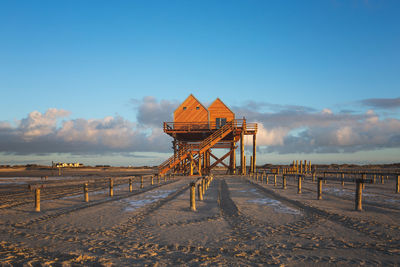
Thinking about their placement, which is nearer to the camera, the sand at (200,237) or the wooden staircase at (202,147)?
the sand at (200,237)

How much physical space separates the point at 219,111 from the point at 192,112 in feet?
12.4

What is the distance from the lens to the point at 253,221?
302 inches

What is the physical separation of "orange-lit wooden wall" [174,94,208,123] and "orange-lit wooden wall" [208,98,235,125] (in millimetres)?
1040

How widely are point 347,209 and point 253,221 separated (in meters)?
4.47

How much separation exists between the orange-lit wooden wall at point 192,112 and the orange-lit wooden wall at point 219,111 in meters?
1.04

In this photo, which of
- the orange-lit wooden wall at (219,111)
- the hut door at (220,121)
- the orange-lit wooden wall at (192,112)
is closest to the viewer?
the orange-lit wooden wall at (192,112)

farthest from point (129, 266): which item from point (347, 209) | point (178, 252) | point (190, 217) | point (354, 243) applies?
point (347, 209)

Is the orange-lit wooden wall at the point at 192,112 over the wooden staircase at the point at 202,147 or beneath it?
over

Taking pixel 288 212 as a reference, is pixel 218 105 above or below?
above

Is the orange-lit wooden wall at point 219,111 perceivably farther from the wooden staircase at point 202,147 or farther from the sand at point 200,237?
the sand at point 200,237

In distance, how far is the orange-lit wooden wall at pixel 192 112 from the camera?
114 feet

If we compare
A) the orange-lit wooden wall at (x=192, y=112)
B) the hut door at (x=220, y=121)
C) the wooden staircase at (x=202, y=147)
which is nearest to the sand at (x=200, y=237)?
the wooden staircase at (x=202, y=147)

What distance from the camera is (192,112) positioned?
34812 millimetres

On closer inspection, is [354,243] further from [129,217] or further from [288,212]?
[129,217]
